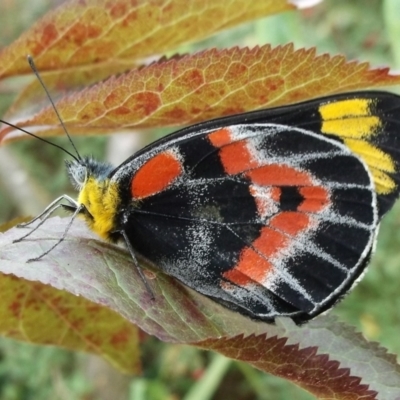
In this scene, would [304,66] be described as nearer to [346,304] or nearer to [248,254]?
[248,254]

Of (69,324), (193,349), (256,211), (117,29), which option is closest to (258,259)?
(256,211)

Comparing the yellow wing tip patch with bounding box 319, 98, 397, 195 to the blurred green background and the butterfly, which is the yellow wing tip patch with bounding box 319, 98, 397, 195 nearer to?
the butterfly

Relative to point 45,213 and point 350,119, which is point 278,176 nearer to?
point 350,119

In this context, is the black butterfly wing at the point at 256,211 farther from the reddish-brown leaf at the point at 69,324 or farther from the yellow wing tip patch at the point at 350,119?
the reddish-brown leaf at the point at 69,324

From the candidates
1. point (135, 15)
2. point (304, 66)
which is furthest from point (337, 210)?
point (135, 15)

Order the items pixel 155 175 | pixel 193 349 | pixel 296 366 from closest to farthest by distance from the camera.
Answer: pixel 296 366
pixel 155 175
pixel 193 349
